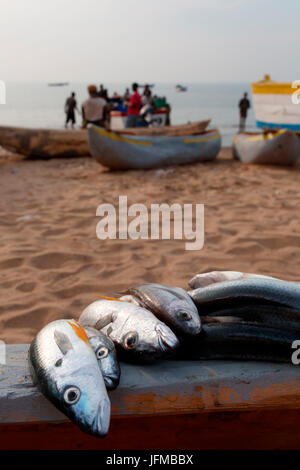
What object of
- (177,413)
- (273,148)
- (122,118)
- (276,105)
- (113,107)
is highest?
(276,105)

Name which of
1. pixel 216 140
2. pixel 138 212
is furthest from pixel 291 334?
pixel 216 140

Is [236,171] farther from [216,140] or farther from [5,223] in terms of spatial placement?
[5,223]

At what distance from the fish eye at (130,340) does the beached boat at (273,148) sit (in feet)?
29.9

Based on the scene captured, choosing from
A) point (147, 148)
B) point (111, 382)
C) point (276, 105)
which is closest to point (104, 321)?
point (111, 382)

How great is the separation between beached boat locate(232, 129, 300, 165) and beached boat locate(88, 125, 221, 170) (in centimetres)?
117

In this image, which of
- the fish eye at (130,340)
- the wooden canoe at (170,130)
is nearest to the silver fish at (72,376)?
the fish eye at (130,340)

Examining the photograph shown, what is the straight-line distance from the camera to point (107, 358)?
1889 millimetres

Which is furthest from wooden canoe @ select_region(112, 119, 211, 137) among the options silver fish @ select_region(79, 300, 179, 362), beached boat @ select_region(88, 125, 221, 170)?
silver fish @ select_region(79, 300, 179, 362)

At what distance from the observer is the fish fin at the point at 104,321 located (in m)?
2.27

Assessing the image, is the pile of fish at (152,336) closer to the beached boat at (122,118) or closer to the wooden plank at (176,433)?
the wooden plank at (176,433)

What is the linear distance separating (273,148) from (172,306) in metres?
8.87

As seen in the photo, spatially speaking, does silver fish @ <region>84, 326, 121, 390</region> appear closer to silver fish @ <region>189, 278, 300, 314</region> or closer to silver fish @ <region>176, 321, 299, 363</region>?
silver fish @ <region>176, 321, 299, 363</region>

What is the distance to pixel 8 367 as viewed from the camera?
79.7 inches

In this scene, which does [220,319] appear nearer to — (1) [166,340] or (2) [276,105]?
(1) [166,340]
